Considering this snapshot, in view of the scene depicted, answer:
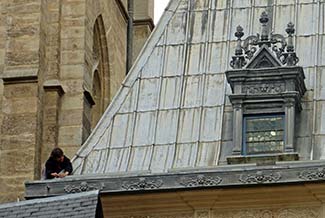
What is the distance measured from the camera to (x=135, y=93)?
34.0 meters

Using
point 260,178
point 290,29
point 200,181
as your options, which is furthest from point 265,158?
point 290,29

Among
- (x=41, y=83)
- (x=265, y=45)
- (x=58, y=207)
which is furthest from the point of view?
(x=41, y=83)

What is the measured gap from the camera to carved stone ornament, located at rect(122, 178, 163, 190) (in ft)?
104

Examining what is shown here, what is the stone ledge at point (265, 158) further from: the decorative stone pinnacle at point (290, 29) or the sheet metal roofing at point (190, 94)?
the decorative stone pinnacle at point (290, 29)

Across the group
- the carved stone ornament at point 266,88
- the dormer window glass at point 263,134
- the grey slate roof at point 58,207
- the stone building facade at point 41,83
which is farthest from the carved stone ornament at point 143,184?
the stone building facade at point 41,83

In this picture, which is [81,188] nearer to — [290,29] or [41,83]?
[290,29]

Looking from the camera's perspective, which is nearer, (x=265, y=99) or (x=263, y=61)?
(x=265, y=99)

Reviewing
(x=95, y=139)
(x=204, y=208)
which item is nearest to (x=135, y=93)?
(x=95, y=139)

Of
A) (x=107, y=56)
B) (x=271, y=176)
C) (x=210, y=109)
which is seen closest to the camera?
(x=271, y=176)

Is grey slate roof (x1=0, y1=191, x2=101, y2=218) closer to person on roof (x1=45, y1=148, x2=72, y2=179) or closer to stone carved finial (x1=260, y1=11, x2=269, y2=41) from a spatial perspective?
person on roof (x1=45, y1=148, x2=72, y2=179)

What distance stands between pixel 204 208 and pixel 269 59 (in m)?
2.69

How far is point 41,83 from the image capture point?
137 ft

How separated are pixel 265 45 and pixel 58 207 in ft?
17.9

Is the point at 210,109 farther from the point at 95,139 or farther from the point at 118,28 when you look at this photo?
the point at 118,28
